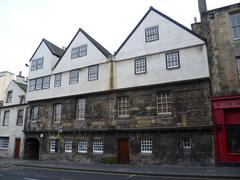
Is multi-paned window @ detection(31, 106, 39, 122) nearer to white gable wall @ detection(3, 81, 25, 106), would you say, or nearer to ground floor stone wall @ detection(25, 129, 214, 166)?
white gable wall @ detection(3, 81, 25, 106)

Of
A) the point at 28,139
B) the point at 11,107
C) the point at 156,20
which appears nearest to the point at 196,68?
the point at 156,20

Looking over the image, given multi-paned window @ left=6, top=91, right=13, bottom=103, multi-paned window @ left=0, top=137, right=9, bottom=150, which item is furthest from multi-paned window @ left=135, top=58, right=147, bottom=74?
multi-paned window @ left=0, top=137, right=9, bottom=150

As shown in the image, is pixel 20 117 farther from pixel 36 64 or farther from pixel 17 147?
pixel 36 64

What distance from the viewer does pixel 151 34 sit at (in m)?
19.3

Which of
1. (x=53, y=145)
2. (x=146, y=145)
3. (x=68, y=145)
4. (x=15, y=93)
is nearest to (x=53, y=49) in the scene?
Answer: (x=15, y=93)

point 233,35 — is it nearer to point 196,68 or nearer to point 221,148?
point 196,68

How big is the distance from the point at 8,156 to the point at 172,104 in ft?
71.4

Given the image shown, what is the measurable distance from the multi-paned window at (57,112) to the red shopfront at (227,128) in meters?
15.9

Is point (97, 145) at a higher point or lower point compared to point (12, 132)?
lower

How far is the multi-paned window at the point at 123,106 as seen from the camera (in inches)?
769

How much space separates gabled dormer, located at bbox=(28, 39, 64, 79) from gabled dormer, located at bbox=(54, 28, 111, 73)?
1.44 meters

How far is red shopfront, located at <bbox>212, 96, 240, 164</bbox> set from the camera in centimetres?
1484

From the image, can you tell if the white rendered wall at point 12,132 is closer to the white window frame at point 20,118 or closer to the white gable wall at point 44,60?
the white window frame at point 20,118

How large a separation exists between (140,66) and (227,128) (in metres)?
8.75
